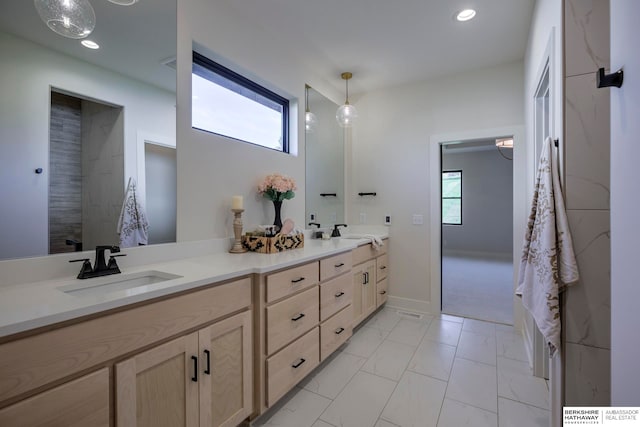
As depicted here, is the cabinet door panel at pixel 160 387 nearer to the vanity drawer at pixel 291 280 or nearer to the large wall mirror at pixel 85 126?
the vanity drawer at pixel 291 280

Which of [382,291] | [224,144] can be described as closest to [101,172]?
[224,144]

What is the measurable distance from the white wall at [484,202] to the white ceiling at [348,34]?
4.20 metres

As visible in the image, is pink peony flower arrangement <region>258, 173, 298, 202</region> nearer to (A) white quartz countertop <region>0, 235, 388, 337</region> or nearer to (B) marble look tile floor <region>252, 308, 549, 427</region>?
(A) white quartz countertop <region>0, 235, 388, 337</region>

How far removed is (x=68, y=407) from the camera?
865 millimetres

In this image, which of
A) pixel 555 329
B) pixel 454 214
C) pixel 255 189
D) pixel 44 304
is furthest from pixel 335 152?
pixel 454 214

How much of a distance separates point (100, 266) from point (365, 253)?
2.12 meters

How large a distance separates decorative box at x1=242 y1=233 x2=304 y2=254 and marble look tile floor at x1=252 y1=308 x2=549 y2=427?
3.08ft

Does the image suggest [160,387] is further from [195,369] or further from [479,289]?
[479,289]

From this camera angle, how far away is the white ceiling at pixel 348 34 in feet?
4.71

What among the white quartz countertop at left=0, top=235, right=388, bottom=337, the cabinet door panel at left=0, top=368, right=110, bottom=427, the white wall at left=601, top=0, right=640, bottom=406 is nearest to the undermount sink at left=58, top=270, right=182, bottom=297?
the white quartz countertop at left=0, top=235, right=388, bottom=337

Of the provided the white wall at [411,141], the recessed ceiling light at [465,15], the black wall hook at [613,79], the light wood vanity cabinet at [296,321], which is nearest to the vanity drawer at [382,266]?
the white wall at [411,141]

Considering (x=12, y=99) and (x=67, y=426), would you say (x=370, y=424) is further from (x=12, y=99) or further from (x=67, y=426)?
(x=12, y=99)

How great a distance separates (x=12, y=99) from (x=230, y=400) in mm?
1620

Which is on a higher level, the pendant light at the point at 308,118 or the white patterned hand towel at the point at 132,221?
the pendant light at the point at 308,118
